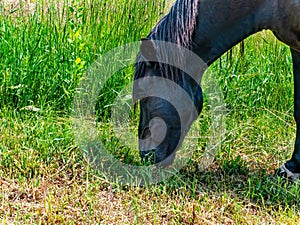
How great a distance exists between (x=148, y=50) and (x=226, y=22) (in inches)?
18.8

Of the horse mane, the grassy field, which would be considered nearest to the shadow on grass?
the grassy field

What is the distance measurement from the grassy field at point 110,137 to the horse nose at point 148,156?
16cm

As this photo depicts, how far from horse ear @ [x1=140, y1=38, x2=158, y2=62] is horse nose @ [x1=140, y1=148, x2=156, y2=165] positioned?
582 millimetres

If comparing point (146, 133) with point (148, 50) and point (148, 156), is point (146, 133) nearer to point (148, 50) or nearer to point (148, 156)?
point (148, 156)

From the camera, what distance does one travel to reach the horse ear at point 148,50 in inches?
114

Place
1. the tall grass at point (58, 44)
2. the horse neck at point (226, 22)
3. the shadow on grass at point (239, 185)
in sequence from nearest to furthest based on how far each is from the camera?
the horse neck at point (226, 22) < the shadow on grass at point (239, 185) < the tall grass at point (58, 44)

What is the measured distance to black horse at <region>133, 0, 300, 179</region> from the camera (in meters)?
2.88

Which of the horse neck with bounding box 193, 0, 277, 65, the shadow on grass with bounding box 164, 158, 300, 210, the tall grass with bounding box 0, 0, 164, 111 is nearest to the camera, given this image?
the horse neck with bounding box 193, 0, 277, 65

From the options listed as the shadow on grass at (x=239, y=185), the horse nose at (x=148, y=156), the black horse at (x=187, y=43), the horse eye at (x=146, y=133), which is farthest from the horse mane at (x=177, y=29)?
the shadow on grass at (x=239, y=185)

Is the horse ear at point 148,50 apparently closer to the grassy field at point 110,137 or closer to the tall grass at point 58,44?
the grassy field at point 110,137

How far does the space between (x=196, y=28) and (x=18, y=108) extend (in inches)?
64.1

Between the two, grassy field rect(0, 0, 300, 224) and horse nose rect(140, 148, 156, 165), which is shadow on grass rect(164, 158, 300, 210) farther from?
horse nose rect(140, 148, 156, 165)

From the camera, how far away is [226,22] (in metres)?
2.94

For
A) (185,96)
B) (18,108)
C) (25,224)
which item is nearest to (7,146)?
(18,108)
